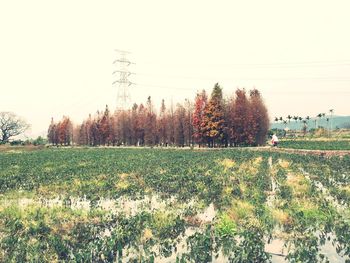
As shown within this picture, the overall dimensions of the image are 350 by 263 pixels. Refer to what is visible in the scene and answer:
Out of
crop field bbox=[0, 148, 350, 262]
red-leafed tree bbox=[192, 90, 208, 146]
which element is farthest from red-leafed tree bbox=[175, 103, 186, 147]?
crop field bbox=[0, 148, 350, 262]

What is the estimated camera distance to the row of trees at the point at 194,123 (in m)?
65.1

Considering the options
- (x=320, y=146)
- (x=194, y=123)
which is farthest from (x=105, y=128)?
(x=320, y=146)

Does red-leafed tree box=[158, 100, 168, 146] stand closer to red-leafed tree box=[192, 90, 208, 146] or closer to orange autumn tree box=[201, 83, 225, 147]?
red-leafed tree box=[192, 90, 208, 146]

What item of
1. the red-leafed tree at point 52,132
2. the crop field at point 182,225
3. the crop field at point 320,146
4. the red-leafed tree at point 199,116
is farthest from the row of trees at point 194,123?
the crop field at point 182,225

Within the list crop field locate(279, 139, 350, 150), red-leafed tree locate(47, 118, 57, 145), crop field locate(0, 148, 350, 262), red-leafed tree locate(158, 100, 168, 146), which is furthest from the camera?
red-leafed tree locate(47, 118, 57, 145)

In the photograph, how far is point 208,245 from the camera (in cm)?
843

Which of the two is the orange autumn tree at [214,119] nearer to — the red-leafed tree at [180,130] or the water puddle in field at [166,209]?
the red-leafed tree at [180,130]

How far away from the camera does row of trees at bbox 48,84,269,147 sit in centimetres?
6512

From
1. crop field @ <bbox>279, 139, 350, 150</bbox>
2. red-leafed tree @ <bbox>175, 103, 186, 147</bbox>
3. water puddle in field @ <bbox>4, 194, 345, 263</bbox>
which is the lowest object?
water puddle in field @ <bbox>4, 194, 345, 263</bbox>

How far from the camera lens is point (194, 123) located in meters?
68.1

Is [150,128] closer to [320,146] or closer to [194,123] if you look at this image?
[194,123]

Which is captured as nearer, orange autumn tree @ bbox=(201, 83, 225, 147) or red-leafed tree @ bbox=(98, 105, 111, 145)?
orange autumn tree @ bbox=(201, 83, 225, 147)

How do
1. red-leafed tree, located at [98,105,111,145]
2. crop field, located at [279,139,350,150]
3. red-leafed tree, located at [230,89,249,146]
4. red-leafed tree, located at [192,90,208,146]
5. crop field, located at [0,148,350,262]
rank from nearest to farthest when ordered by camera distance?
crop field, located at [0,148,350,262], crop field, located at [279,139,350,150], red-leafed tree, located at [230,89,249,146], red-leafed tree, located at [192,90,208,146], red-leafed tree, located at [98,105,111,145]

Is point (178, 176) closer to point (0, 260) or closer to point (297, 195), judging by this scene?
point (297, 195)
